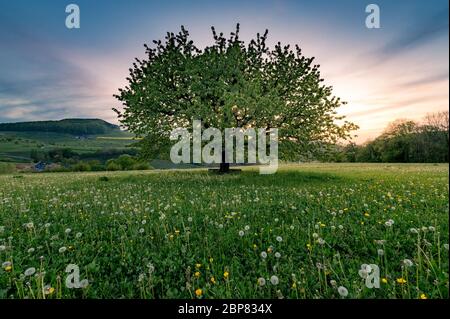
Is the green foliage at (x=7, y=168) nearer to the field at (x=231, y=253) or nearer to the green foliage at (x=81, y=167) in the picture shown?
the green foliage at (x=81, y=167)

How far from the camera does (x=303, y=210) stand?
586 centimetres

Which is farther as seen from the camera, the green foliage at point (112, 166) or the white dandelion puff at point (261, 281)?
the green foliage at point (112, 166)

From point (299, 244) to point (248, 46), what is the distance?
16.6 m

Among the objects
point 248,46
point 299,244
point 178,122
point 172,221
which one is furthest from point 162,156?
point 299,244

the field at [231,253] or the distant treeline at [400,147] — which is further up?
the distant treeline at [400,147]

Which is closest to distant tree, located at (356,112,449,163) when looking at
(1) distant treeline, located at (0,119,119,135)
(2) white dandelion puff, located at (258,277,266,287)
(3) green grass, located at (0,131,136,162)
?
(2) white dandelion puff, located at (258,277,266,287)

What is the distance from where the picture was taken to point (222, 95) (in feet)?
47.0

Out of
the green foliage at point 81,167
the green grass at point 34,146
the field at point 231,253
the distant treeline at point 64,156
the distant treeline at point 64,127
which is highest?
the distant treeline at point 64,127

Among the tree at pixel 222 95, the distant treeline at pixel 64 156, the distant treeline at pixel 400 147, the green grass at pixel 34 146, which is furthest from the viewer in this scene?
the green grass at pixel 34 146

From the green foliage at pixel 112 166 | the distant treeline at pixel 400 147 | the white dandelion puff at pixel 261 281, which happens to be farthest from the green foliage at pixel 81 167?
the white dandelion puff at pixel 261 281

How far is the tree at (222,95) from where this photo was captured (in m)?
14.9

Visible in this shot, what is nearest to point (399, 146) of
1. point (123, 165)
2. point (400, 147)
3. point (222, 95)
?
point (400, 147)

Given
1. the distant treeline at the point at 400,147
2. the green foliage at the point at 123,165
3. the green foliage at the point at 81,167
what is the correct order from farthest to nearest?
the green foliage at the point at 123,165, the green foliage at the point at 81,167, the distant treeline at the point at 400,147

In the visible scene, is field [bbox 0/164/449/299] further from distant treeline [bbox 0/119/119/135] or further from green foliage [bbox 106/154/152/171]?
distant treeline [bbox 0/119/119/135]
